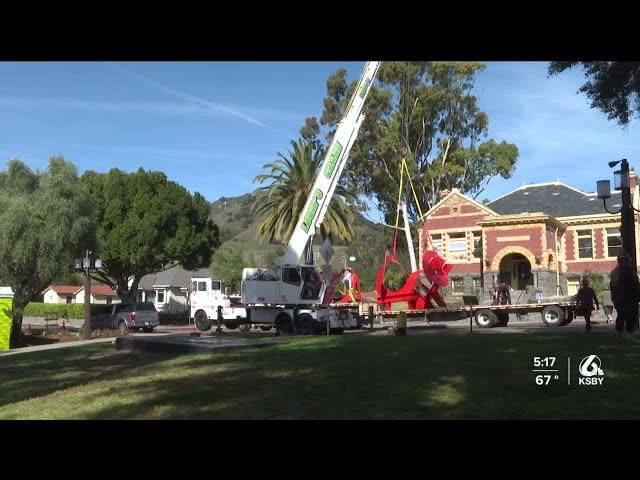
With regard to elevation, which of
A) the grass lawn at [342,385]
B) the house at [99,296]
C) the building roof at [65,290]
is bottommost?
the grass lawn at [342,385]

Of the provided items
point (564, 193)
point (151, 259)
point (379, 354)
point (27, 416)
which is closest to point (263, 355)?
point (379, 354)

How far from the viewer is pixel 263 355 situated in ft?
46.4

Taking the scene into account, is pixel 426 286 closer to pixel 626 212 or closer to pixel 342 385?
pixel 626 212

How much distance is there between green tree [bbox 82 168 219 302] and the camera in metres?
45.0

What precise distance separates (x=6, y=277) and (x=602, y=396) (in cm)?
2672

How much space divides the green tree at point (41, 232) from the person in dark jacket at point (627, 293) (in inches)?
891

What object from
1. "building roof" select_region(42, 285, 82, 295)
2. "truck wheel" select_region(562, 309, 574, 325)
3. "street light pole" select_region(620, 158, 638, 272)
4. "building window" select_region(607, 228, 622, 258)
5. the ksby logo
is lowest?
the ksby logo

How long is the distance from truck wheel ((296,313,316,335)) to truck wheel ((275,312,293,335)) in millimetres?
371

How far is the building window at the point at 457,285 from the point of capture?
155ft

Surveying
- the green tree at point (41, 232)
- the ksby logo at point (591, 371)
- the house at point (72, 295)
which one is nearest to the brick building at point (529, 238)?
the green tree at point (41, 232)

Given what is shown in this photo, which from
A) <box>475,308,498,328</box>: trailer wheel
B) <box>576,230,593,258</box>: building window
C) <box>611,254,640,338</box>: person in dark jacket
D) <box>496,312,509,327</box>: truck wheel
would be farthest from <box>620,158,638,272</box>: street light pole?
<box>576,230,593,258</box>: building window

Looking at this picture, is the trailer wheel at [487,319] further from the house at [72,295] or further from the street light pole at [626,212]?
the house at [72,295]

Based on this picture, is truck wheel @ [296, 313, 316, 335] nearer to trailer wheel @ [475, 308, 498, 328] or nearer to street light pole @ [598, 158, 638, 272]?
trailer wheel @ [475, 308, 498, 328]

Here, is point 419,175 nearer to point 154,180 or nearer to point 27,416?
point 154,180
